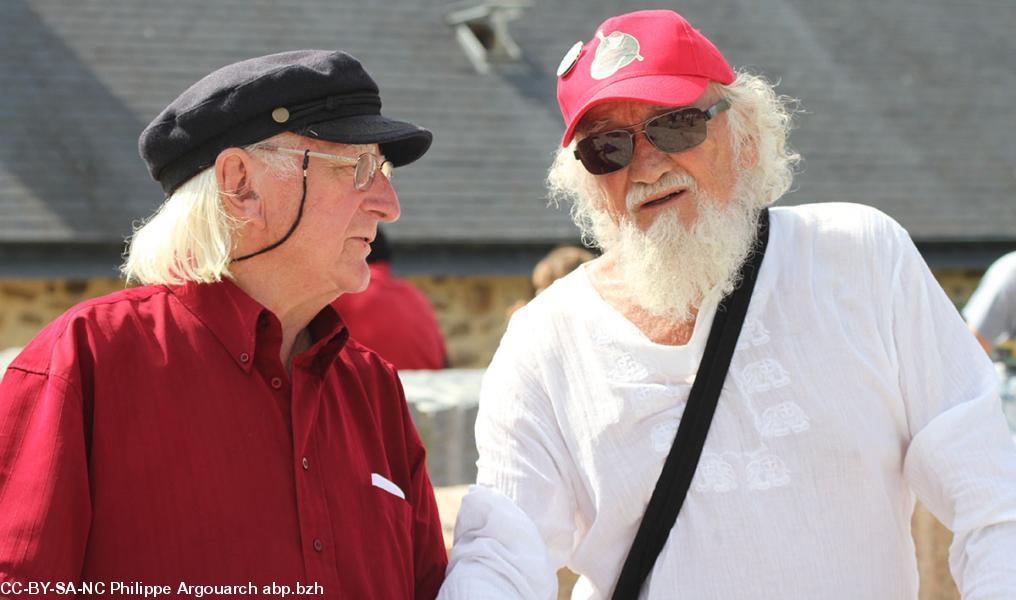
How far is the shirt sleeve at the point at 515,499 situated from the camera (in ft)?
8.20

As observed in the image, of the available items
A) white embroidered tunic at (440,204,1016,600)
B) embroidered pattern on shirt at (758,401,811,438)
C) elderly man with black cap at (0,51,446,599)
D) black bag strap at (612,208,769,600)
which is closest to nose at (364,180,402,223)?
elderly man with black cap at (0,51,446,599)

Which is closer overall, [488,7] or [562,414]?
[562,414]

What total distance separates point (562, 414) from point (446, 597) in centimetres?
47

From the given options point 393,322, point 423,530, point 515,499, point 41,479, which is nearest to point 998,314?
point 393,322

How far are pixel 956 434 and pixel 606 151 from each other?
930 mm

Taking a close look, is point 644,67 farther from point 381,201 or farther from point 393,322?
point 393,322

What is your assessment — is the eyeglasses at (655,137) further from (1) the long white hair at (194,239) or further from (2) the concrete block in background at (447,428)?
(2) the concrete block in background at (447,428)

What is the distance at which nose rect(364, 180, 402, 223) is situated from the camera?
2479 millimetres

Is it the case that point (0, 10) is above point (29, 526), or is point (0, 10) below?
below

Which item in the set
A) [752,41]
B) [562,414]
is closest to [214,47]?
[752,41]

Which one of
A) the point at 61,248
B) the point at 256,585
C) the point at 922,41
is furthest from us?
the point at 922,41

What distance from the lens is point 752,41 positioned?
1256 cm

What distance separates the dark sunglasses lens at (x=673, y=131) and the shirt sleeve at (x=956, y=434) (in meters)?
0.50

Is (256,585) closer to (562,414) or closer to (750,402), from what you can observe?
(562,414)
